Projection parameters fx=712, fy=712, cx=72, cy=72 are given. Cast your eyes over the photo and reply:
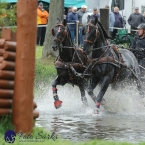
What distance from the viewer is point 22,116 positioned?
31.5ft

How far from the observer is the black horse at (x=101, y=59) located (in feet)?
50.2

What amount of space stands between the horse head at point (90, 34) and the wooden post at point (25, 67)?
5.64 meters

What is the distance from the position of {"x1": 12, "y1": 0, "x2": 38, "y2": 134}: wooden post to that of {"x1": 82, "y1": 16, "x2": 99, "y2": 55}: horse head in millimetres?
5637

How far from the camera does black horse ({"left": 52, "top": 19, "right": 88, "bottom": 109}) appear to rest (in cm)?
1570

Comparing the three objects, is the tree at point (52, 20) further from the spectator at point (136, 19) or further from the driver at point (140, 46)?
the driver at point (140, 46)

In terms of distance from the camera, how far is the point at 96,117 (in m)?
14.9

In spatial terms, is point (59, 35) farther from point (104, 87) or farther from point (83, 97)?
point (83, 97)

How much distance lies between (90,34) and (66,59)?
0.99 m

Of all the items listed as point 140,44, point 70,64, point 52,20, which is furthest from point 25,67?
point 52,20

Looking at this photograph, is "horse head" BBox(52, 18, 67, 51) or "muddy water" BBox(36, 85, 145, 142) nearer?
"muddy water" BBox(36, 85, 145, 142)

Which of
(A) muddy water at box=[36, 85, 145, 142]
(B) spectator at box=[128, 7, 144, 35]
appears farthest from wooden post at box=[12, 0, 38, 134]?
(B) spectator at box=[128, 7, 144, 35]

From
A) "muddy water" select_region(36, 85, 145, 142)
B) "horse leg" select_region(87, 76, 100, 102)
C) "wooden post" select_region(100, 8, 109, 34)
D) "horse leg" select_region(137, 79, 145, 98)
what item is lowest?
"muddy water" select_region(36, 85, 145, 142)

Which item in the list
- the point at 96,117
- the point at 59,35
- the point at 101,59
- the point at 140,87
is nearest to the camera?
the point at 96,117

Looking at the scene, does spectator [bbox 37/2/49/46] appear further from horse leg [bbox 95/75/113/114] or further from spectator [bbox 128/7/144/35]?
horse leg [bbox 95/75/113/114]
